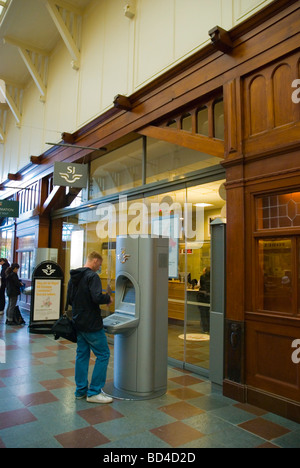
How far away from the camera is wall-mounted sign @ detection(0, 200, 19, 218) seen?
1306 centimetres

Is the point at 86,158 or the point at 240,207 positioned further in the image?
the point at 86,158

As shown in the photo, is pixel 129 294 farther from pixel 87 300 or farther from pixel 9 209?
pixel 9 209

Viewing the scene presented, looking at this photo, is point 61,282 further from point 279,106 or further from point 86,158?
point 279,106

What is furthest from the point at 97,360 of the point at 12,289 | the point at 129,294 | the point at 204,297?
the point at 12,289

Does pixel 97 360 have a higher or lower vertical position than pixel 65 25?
lower

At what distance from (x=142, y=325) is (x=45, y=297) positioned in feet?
15.9

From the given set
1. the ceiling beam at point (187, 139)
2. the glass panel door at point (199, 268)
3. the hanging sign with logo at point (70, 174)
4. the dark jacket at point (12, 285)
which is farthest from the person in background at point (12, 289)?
the glass panel door at point (199, 268)

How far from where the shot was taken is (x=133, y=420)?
148 inches

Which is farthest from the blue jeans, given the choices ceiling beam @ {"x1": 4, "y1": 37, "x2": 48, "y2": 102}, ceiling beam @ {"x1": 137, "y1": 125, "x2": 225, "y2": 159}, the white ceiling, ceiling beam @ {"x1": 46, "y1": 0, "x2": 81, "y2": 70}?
ceiling beam @ {"x1": 4, "y1": 37, "x2": 48, "y2": 102}

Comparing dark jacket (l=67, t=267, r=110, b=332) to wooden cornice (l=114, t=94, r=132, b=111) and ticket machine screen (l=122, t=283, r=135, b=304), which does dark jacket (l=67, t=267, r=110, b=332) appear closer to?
ticket machine screen (l=122, t=283, r=135, b=304)

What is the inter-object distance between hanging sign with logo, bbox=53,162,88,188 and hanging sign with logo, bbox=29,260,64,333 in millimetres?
2027

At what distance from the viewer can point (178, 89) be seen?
592 centimetres

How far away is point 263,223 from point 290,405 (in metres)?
2.07
